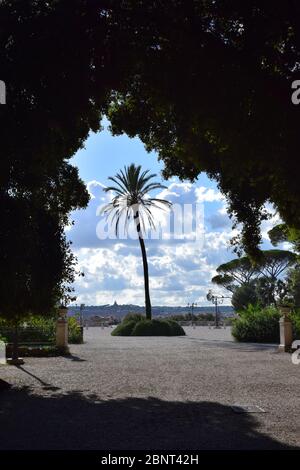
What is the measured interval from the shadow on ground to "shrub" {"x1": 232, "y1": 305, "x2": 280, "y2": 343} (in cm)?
1798

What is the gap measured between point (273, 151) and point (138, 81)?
4397 mm

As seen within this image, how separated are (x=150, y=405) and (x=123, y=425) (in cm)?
175

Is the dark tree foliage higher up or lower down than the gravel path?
higher up

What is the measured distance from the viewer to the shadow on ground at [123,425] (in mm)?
6812

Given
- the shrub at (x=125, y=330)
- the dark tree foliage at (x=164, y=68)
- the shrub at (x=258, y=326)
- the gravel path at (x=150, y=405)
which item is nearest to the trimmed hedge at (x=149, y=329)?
the shrub at (x=125, y=330)

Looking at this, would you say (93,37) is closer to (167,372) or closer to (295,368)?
(167,372)

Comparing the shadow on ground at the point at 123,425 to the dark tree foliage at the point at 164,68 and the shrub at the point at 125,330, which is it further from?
the shrub at the point at 125,330

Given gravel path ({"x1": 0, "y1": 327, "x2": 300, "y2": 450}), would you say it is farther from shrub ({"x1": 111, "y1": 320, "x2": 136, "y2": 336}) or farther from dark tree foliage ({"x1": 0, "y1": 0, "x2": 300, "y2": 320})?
shrub ({"x1": 111, "y1": 320, "x2": 136, "y2": 336})

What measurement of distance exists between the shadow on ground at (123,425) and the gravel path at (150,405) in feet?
0.04

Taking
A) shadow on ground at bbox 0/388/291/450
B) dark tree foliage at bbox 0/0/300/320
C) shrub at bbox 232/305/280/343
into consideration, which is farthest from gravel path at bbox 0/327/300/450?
shrub at bbox 232/305/280/343

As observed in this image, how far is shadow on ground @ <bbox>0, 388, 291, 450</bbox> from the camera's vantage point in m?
6.81

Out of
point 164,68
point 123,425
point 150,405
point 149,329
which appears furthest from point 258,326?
point 164,68

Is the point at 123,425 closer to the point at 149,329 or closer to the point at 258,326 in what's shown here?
the point at 258,326

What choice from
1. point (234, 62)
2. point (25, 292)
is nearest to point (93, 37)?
point (234, 62)
